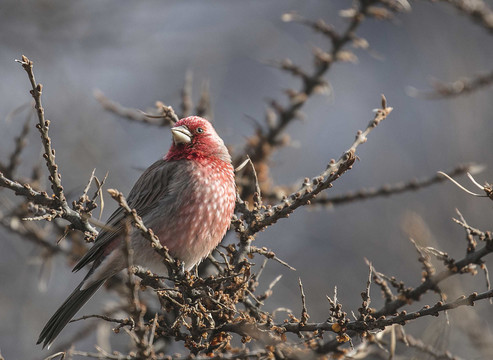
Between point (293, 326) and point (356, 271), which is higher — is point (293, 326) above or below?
below

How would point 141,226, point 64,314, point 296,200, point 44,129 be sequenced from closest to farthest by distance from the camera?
point 141,226 < point 44,129 < point 296,200 < point 64,314

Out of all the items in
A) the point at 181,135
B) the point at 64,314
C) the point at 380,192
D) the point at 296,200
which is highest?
the point at 181,135

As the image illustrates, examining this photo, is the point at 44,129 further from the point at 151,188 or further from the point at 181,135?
the point at 181,135

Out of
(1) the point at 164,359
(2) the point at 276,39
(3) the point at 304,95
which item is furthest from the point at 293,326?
(2) the point at 276,39

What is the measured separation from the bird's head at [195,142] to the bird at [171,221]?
0.17 ft

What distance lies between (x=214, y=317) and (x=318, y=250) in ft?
28.8

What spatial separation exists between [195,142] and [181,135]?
0.64 feet

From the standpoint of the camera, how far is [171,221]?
200 inches

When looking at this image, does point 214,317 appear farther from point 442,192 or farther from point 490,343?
point 442,192

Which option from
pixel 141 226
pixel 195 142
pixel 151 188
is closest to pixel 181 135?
pixel 195 142

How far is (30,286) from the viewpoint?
1035cm

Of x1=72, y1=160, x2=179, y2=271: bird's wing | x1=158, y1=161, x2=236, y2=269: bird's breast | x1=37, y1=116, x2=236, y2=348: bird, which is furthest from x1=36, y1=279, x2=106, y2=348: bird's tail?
x1=158, y1=161, x2=236, y2=269: bird's breast

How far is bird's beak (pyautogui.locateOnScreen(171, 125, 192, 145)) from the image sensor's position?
5.61 meters

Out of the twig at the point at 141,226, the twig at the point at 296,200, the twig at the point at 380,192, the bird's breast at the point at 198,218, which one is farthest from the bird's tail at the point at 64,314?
→ the twig at the point at 380,192
